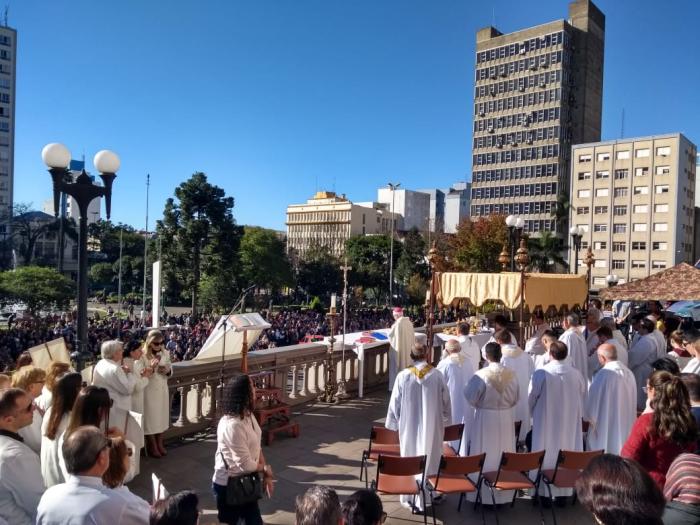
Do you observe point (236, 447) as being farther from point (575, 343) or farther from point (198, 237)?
point (198, 237)

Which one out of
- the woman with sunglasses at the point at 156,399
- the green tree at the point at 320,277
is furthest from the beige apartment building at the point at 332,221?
the woman with sunglasses at the point at 156,399

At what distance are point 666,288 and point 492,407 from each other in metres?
7.21

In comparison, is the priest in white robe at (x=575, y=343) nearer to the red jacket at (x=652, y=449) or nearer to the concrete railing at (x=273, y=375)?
the concrete railing at (x=273, y=375)

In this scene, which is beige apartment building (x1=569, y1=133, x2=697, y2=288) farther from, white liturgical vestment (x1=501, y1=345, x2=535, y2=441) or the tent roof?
white liturgical vestment (x1=501, y1=345, x2=535, y2=441)

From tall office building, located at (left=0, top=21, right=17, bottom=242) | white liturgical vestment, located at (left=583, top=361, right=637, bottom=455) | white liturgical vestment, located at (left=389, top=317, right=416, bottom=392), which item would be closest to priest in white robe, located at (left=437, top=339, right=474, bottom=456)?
white liturgical vestment, located at (left=583, top=361, right=637, bottom=455)

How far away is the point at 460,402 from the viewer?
319 inches

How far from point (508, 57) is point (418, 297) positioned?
147ft

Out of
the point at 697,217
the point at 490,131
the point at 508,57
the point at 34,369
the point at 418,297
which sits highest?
the point at 508,57

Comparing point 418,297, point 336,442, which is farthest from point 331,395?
point 418,297

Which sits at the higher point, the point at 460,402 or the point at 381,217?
the point at 381,217

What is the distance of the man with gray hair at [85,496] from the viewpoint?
257 cm

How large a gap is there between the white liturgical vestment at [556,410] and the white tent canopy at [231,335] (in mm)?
3496

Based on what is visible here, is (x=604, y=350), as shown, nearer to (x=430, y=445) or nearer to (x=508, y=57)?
(x=430, y=445)

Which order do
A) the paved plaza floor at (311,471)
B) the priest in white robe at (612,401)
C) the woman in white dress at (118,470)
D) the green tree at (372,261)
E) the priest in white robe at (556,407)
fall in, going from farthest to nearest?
the green tree at (372,261) → the priest in white robe at (612,401) → the priest in white robe at (556,407) → the paved plaza floor at (311,471) → the woman in white dress at (118,470)
